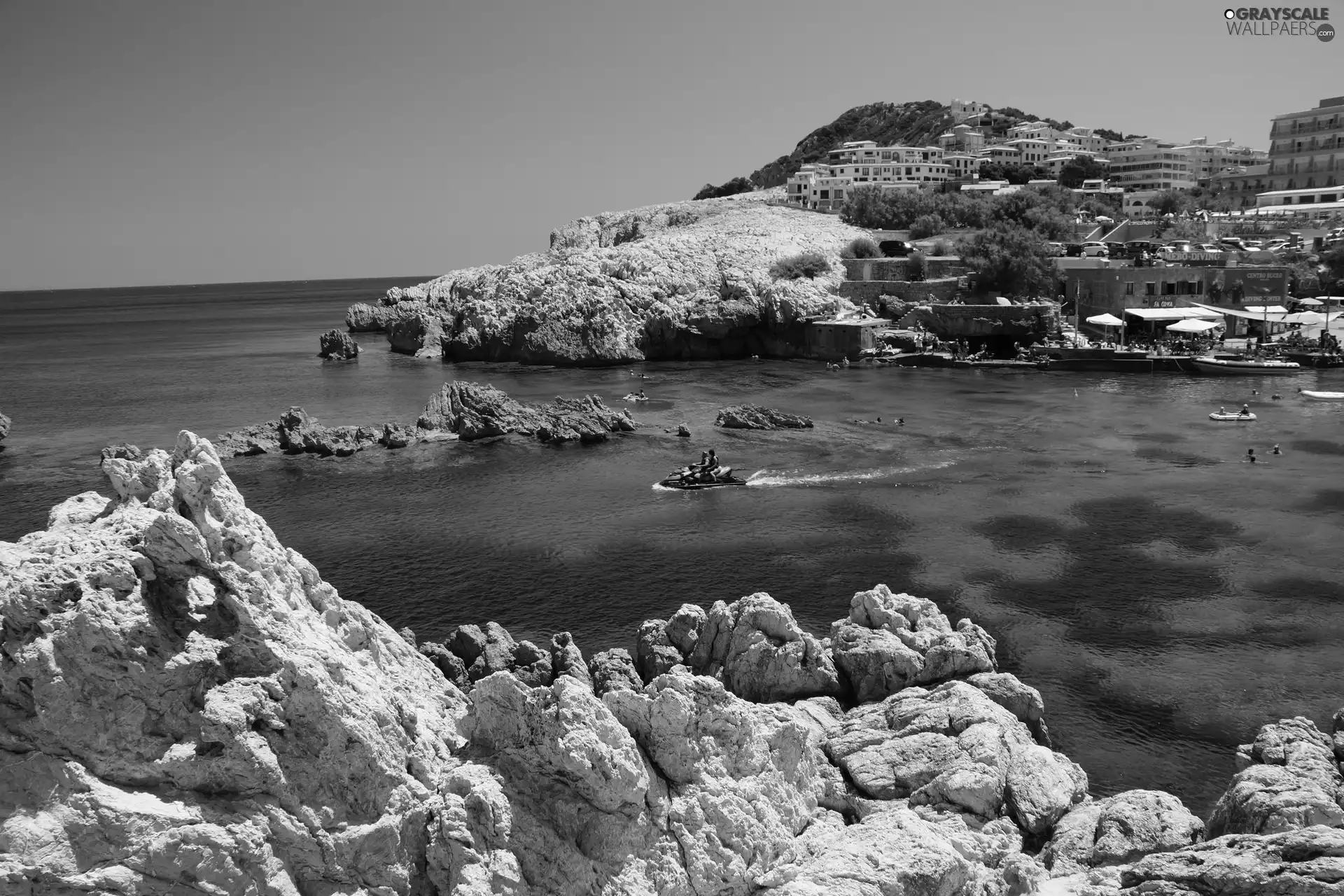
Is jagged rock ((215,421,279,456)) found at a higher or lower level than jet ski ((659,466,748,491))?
higher

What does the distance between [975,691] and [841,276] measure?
95.1 m

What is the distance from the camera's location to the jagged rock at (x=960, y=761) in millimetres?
18047

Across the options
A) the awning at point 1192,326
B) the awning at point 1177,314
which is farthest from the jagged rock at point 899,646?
the awning at point 1177,314

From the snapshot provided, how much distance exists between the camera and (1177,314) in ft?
310

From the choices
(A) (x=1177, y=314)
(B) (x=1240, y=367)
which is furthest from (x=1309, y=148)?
(B) (x=1240, y=367)

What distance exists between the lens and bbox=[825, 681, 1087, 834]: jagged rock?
18047mm

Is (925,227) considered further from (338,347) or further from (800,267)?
(338,347)

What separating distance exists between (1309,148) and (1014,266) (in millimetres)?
68095

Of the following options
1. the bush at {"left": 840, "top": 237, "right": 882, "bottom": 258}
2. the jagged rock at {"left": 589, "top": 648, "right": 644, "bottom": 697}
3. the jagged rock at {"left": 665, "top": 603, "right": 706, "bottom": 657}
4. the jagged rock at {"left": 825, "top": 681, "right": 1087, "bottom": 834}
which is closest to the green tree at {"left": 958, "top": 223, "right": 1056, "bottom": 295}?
the bush at {"left": 840, "top": 237, "right": 882, "bottom": 258}

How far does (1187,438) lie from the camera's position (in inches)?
2320

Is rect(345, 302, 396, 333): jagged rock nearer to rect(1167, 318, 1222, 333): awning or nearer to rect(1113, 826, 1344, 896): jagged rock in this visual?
rect(1167, 318, 1222, 333): awning

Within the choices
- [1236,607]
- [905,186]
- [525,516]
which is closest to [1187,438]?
[1236,607]

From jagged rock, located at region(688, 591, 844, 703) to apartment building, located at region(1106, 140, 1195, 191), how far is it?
16801 cm

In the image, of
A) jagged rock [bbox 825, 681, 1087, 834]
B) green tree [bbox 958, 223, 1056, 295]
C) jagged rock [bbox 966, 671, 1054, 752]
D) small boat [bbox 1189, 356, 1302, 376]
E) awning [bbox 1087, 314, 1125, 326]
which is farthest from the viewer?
green tree [bbox 958, 223, 1056, 295]
